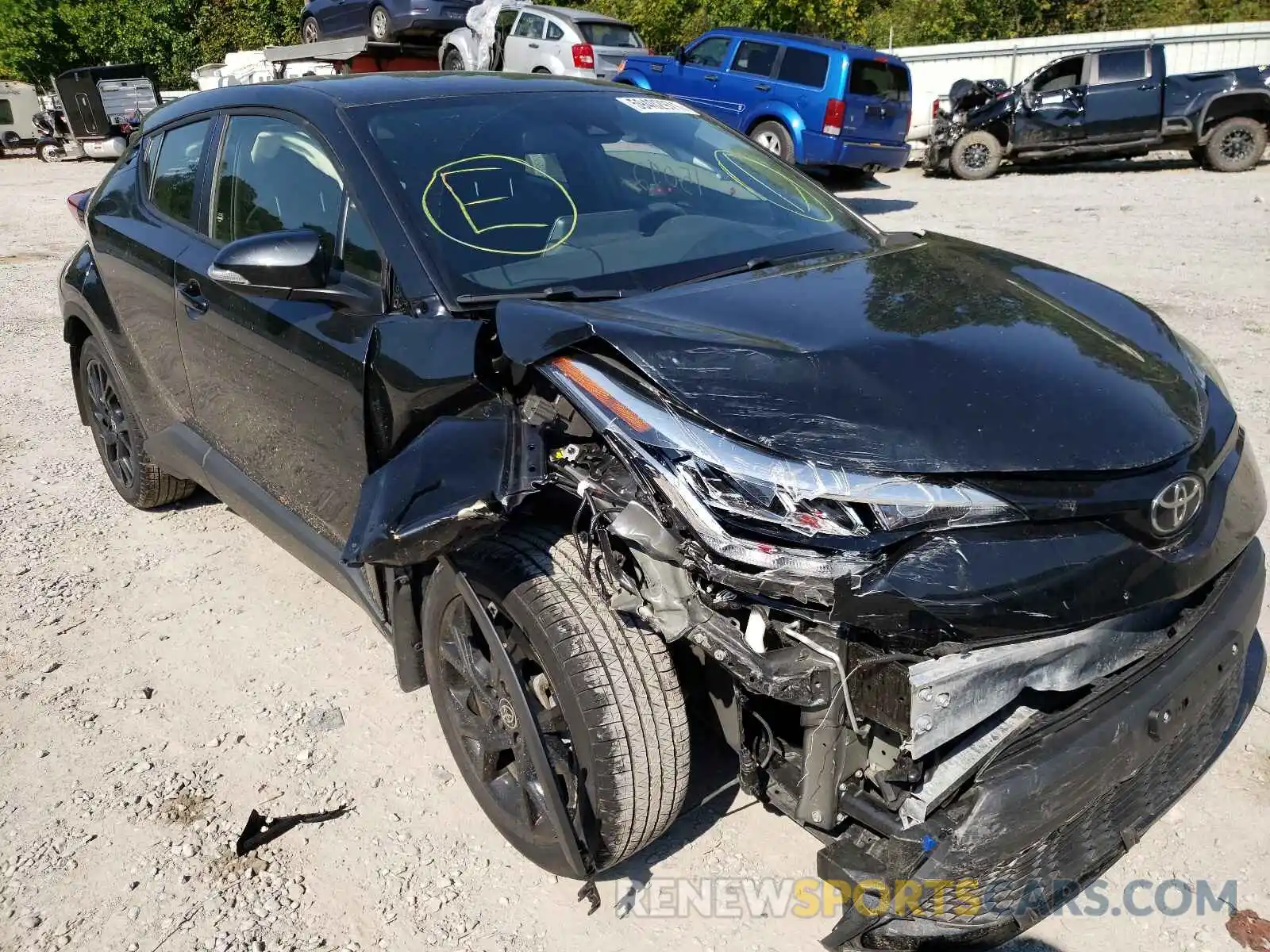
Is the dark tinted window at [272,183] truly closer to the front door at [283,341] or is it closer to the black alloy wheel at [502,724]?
the front door at [283,341]

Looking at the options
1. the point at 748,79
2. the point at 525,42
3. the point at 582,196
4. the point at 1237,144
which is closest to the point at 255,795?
the point at 582,196

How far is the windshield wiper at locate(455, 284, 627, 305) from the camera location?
2.59 m

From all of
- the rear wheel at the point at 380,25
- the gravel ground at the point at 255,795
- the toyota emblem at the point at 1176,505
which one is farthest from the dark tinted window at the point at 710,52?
the toyota emblem at the point at 1176,505

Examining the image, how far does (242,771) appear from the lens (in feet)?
9.75

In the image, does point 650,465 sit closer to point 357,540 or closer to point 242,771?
point 357,540

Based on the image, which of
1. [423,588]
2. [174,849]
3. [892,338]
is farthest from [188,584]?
[892,338]

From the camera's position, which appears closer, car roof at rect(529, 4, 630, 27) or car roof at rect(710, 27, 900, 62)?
car roof at rect(710, 27, 900, 62)

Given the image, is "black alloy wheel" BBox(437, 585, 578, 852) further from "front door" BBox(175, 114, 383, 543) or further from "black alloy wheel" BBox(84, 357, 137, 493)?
"black alloy wheel" BBox(84, 357, 137, 493)

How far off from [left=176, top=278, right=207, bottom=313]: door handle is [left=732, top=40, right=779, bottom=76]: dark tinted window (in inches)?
457

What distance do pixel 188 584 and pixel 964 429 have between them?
3232mm

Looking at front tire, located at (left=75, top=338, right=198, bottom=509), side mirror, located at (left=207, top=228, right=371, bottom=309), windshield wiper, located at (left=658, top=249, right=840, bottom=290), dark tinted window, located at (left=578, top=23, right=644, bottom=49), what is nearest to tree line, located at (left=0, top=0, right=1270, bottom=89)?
dark tinted window, located at (left=578, top=23, right=644, bottom=49)

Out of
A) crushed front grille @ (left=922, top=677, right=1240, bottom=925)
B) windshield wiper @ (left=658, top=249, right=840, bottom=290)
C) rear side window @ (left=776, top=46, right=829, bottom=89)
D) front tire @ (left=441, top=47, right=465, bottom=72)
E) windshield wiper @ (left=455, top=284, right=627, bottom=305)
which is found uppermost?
windshield wiper @ (left=658, top=249, right=840, bottom=290)

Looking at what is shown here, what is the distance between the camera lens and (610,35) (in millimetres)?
15867

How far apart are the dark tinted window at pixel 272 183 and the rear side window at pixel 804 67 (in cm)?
1107
